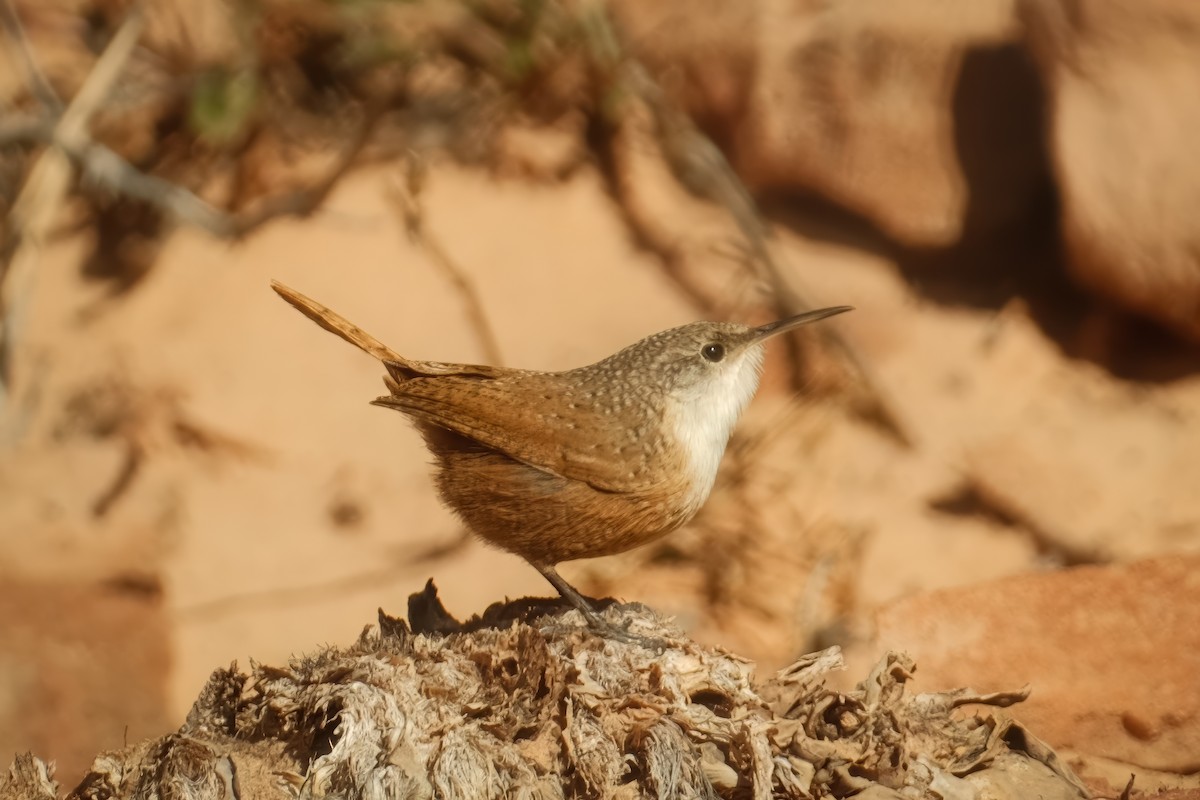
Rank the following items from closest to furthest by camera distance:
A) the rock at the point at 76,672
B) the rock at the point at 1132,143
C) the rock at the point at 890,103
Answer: the rock at the point at 76,672, the rock at the point at 1132,143, the rock at the point at 890,103

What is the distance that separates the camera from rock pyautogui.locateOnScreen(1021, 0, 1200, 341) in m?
5.30

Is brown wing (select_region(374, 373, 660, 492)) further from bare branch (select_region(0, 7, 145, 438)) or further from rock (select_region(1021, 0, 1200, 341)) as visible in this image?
bare branch (select_region(0, 7, 145, 438))

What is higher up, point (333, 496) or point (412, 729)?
point (412, 729)

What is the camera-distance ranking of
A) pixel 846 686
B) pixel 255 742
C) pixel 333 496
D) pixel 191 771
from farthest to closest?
pixel 333 496
pixel 846 686
pixel 255 742
pixel 191 771

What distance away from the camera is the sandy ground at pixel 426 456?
203 inches

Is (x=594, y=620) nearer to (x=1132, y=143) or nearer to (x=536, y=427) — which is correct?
(x=536, y=427)

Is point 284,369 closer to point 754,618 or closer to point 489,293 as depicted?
point 489,293

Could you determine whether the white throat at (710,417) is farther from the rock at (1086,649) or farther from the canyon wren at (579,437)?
the rock at (1086,649)

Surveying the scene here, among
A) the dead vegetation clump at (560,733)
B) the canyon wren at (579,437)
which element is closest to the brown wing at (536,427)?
the canyon wren at (579,437)

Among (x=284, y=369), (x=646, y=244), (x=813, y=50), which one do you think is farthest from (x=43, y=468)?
(x=813, y=50)

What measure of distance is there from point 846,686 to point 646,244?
8.73 feet

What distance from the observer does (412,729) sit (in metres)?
2.81

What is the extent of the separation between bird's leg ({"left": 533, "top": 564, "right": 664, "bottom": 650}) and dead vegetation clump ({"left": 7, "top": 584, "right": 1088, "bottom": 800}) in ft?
0.15

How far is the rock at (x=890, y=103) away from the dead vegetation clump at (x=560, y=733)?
3.43 meters
